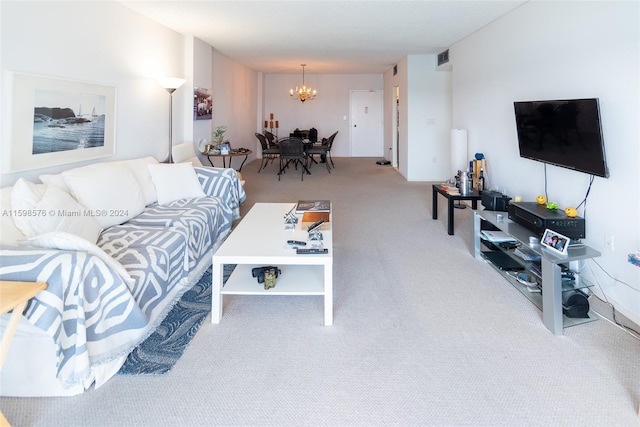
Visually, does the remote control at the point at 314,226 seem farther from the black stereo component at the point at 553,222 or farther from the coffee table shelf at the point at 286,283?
the black stereo component at the point at 553,222

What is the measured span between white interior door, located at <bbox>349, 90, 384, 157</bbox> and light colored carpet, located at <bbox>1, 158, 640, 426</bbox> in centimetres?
899

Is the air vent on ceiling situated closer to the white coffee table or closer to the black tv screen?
the black tv screen

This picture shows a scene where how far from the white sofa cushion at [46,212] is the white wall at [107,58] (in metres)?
0.51

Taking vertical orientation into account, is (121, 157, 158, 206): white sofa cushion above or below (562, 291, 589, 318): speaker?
above

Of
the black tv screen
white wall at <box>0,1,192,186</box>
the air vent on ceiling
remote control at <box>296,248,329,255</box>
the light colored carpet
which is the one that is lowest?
the light colored carpet

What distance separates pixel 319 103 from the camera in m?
11.6

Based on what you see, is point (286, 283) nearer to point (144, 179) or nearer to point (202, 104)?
point (144, 179)

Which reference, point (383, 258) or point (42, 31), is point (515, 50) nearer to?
point (383, 258)

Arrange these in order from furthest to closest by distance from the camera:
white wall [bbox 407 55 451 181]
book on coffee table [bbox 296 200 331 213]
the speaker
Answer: white wall [bbox 407 55 451 181] → book on coffee table [bbox 296 200 331 213] → the speaker

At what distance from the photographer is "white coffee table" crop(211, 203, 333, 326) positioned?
7.80 feet

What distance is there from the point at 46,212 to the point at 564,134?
3.58 meters

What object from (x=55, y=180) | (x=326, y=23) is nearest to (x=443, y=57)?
(x=326, y=23)

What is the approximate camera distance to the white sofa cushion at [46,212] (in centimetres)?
224

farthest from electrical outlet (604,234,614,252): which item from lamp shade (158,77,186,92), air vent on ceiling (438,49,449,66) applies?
air vent on ceiling (438,49,449,66)
